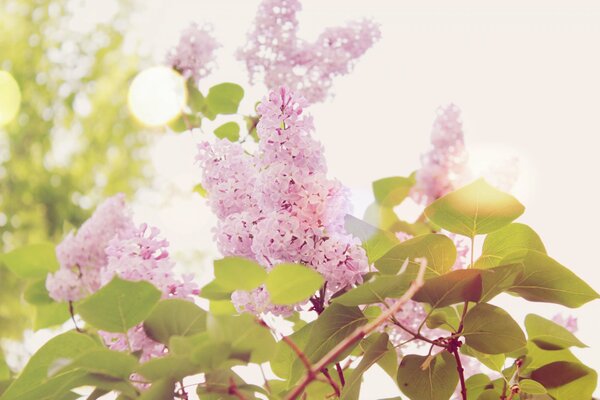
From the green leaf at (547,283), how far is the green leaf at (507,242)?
0.04 meters

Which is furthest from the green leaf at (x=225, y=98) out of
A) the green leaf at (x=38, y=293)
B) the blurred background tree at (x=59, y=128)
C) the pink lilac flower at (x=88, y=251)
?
the blurred background tree at (x=59, y=128)

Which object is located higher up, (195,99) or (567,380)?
(195,99)

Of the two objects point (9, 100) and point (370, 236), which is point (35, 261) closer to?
point (370, 236)

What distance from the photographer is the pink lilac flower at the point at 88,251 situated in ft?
2.93

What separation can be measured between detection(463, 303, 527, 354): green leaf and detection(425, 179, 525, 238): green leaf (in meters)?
0.07

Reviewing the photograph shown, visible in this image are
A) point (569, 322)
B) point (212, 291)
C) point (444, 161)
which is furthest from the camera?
point (444, 161)

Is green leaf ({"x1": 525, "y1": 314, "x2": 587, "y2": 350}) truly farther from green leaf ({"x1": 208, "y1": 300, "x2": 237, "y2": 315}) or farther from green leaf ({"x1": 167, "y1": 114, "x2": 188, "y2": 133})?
green leaf ({"x1": 167, "y1": 114, "x2": 188, "y2": 133})

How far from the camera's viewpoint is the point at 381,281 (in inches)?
15.9

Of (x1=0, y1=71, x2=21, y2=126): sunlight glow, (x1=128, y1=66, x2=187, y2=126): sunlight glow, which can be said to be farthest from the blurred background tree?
(x1=128, y1=66, x2=187, y2=126): sunlight glow

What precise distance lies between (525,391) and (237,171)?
321 millimetres

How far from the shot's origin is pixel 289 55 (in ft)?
3.73

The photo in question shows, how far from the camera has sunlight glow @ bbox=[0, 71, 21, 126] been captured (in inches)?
289

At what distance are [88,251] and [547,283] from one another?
66 cm

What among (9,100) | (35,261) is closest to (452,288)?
(35,261)
